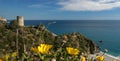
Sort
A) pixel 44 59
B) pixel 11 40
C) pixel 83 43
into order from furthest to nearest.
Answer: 1. pixel 83 43
2. pixel 11 40
3. pixel 44 59

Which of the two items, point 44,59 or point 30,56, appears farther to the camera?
point 30,56

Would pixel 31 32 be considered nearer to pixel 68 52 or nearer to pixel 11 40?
pixel 11 40

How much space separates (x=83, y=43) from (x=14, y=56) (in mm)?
40778

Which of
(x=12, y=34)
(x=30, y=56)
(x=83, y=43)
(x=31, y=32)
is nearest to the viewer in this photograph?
(x=30, y=56)

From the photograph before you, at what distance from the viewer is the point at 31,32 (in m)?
40.2

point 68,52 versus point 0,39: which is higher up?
point 68,52

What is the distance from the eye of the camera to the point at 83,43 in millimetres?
43188

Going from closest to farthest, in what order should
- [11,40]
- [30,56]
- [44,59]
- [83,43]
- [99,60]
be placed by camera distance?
[44,59], [30,56], [99,60], [11,40], [83,43]

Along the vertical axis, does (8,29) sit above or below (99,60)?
below

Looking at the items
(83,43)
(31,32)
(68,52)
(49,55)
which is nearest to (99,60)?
(68,52)

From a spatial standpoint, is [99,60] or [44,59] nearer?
[44,59]

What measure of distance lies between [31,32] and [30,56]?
124 ft

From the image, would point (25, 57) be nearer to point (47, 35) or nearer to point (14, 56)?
point (14, 56)

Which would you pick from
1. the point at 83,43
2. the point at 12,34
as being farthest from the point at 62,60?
the point at 83,43
